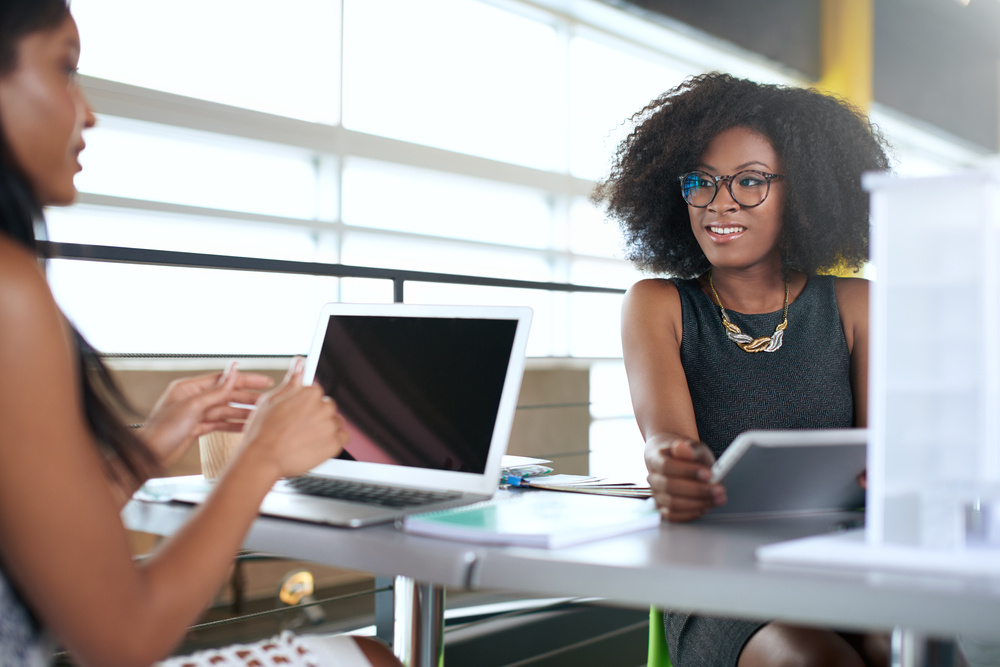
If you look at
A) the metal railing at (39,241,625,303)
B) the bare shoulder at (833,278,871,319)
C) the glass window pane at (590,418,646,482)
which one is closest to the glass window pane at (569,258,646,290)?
the glass window pane at (590,418,646,482)

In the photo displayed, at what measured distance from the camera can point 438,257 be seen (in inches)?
207

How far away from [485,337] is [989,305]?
0.62 metres

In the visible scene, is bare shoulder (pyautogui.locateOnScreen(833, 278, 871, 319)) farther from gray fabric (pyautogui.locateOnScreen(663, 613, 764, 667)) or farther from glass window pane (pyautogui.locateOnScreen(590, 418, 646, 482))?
glass window pane (pyautogui.locateOnScreen(590, 418, 646, 482))

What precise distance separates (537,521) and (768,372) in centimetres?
76

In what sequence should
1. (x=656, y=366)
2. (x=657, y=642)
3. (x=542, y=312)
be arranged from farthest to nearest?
1. (x=542, y=312)
2. (x=656, y=366)
3. (x=657, y=642)

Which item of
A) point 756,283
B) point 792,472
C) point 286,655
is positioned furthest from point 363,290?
point 792,472

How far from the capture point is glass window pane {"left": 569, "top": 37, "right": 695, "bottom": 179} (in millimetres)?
6062

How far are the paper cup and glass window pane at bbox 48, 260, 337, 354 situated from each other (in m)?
2.72

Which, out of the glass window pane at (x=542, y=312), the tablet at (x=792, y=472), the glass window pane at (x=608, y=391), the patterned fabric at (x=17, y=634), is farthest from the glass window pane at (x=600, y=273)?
the patterned fabric at (x=17, y=634)

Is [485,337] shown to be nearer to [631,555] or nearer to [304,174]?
[631,555]

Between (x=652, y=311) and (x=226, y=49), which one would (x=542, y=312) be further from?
(x=652, y=311)

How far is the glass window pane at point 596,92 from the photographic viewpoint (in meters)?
6.06

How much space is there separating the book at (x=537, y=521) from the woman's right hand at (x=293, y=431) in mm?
118

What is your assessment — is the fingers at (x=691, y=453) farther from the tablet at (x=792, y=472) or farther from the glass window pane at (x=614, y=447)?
the glass window pane at (x=614, y=447)
